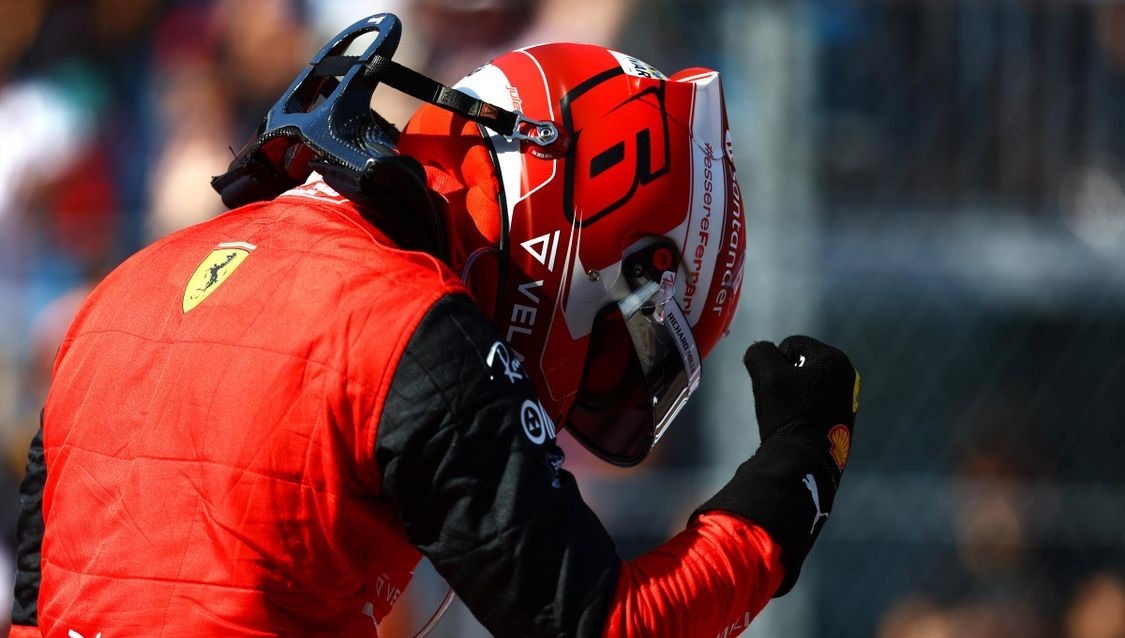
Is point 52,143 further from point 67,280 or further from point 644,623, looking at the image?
point 644,623

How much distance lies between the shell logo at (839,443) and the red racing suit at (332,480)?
216mm

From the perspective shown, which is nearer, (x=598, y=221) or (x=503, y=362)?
(x=503, y=362)

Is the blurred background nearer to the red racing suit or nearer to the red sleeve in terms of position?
the red sleeve

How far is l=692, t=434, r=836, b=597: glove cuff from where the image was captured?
1630mm

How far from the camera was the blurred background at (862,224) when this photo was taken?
3.78 meters

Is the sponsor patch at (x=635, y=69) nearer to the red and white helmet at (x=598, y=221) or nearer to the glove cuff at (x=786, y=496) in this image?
the red and white helmet at (x=598, y=221)

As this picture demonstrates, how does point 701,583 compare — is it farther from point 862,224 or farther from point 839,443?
point 862,224

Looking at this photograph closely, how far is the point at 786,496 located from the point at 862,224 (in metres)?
2.34

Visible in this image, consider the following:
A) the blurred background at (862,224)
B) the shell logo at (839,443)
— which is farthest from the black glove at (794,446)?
the blurred background at (862,224)

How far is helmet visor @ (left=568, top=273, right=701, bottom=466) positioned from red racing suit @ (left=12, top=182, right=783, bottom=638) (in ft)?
1.27

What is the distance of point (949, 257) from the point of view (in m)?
3.89

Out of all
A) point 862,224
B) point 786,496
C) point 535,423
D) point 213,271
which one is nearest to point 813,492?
point 786,496

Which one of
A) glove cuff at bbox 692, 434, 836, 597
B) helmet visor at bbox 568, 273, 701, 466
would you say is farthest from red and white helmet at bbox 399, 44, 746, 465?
glove cuff at bbox 692, 434, 836, 597

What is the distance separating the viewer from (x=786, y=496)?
165 centimetres
